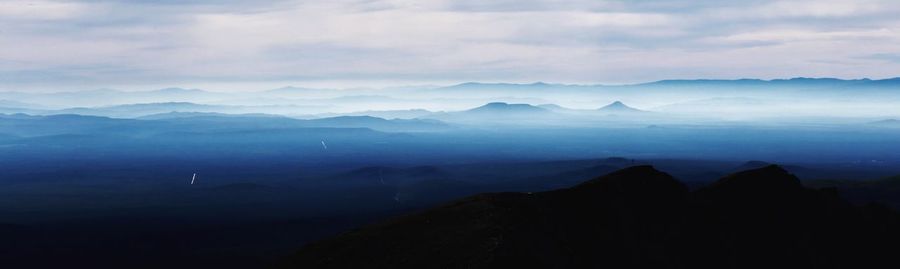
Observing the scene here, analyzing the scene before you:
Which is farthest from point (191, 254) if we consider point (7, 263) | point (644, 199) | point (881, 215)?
point (881, 215)

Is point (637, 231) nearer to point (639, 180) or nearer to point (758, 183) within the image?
point (639, 180)

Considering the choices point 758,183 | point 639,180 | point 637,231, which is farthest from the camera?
point 758,183

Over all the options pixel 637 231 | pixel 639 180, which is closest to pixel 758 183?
pixel 639 180

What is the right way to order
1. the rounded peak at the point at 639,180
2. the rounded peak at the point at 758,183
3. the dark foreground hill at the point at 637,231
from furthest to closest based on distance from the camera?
the rounded peak at the point at 758,183 → the rounded peak at the point at 639,180 → the dark foreground hill at the point at 637,231

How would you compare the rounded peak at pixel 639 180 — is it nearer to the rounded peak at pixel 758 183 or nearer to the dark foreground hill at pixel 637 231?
the dark foreground hill at pixel 637 231

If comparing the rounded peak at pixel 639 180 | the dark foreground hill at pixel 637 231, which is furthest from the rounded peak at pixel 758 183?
the rounded peak at pixel 639 180

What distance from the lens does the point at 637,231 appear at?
10238 cm

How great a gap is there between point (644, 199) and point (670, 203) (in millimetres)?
3847

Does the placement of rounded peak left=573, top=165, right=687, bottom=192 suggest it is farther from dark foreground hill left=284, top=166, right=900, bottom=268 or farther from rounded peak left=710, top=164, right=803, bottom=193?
rounded peak left=710, top=164, right=803, bottom=193

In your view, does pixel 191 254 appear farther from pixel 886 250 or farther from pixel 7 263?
pixel 886 250

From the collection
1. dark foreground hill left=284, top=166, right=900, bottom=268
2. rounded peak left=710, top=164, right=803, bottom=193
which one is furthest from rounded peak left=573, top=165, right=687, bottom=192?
rounded peak left=710, top=164, right=803, bottom=193

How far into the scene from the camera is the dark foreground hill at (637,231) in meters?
87.5

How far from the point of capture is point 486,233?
8806cm

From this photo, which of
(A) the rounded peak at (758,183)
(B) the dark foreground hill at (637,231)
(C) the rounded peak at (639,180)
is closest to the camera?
(B) the dark foreground hill at (637,231)
